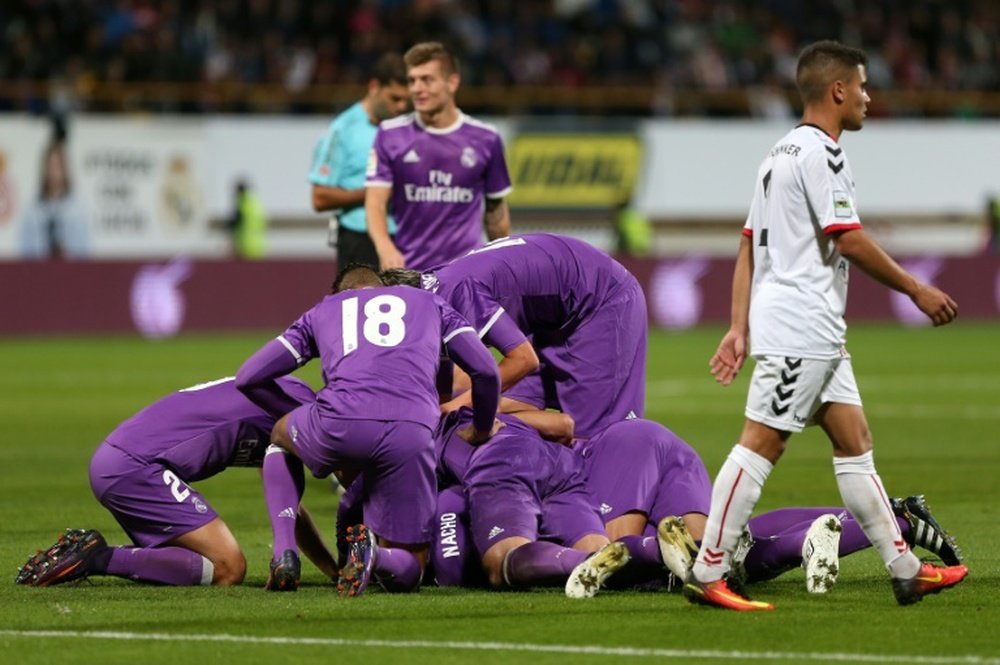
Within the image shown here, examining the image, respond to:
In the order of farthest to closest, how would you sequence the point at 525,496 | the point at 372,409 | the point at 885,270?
the point at 525,496 → the point at 372,409 → the point at 885,270

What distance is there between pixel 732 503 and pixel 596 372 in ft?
6.81

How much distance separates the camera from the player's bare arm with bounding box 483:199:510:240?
1191 centimetres

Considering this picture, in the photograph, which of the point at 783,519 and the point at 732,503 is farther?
the point at 783,519

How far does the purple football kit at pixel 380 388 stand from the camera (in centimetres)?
792

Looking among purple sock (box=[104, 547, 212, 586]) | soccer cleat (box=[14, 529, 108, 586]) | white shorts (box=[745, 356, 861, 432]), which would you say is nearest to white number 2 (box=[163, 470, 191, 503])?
purple sock (box=[104, 547, 212, 586])

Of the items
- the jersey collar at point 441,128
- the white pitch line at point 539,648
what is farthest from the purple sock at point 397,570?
the jersey collar at point 441,128

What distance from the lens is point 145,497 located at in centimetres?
844

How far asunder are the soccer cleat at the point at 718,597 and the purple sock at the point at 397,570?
1221mm

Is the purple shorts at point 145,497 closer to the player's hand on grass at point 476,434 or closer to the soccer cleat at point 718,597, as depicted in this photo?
the player's hand on grass at point 476,434

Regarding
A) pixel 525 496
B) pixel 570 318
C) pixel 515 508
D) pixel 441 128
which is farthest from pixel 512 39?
pixel 515 508

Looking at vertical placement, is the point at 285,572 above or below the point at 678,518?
below

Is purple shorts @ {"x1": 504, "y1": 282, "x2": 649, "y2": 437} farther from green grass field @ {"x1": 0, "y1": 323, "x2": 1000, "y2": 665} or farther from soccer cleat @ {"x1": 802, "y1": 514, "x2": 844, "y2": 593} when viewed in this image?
soccer cleat @ {"x1": 802, "y1": 514, "x2": 844, "y2": 593}

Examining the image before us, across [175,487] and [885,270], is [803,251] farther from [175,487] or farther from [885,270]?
[175,487]

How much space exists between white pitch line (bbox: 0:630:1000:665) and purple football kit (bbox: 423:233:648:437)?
2.71 metres
